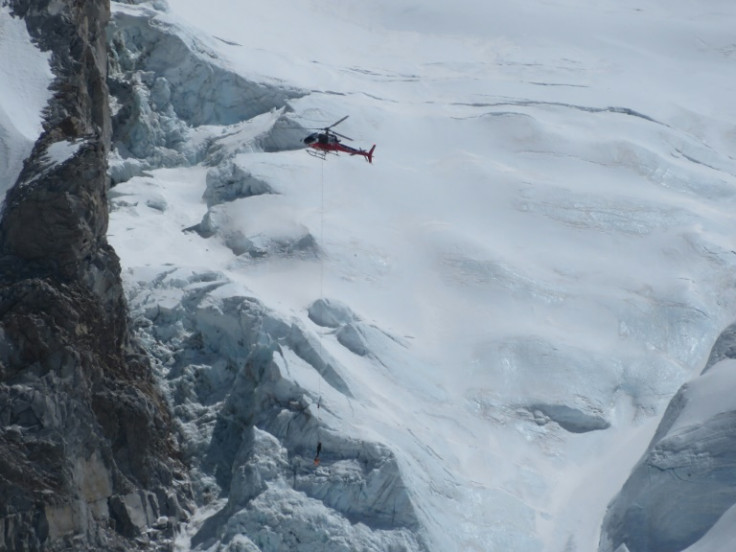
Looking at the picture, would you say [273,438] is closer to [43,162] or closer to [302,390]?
[302,390]

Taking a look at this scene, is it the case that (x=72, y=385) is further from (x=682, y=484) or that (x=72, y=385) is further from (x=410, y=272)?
(x=682, y=484)

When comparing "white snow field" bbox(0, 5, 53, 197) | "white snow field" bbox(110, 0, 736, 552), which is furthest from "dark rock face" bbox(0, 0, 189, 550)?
"white snow field" bbox(110, 0, 736, 552)

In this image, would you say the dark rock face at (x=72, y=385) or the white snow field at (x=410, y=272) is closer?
the dark rock face at (x=72, y=385)

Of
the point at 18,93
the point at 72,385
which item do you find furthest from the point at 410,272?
the point at 72,385

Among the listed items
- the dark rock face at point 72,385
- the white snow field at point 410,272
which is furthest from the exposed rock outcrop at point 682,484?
the dark rock face at point 72,385

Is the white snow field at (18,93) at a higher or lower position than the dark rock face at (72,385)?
higher

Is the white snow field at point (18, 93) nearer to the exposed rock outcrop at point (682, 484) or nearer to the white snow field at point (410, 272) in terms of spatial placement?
the white snow field at point (410, 272)
